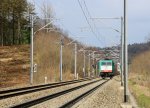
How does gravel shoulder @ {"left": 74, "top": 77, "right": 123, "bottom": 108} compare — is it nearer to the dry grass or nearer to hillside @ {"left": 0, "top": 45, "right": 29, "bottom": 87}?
hillside @ {"left": 0, "top": 45, "right": 29, "bottom": 87}

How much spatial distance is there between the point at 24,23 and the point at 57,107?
9677 cm

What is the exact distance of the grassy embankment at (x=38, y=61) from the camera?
72250 millimetres

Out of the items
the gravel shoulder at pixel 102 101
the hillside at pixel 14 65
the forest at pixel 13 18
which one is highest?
the forest at pixel 13 18

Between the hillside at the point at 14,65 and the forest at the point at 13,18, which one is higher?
the forest at the point at 13,18

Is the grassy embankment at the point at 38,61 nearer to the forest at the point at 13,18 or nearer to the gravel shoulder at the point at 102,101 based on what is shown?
the forest at the point at 13,18

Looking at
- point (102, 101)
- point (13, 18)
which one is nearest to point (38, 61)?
point (13, 18)

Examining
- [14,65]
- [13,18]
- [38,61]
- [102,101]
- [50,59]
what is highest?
[13,18]

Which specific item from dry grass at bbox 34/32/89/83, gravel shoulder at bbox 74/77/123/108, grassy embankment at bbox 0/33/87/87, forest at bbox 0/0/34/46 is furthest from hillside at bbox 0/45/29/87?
gravel shoulder at bbox 74/77/123/108

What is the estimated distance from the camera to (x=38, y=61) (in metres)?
81.2

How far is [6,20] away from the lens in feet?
363

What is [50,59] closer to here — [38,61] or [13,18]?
[38,61]

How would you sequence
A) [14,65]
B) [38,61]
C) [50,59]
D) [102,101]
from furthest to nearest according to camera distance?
[50,59] → [14,65] → [38,61] → [102,101]

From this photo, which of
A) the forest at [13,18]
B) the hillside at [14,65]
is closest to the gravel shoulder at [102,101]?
the hillside at [14,65]

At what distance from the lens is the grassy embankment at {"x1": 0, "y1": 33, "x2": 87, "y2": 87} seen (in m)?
72.2
